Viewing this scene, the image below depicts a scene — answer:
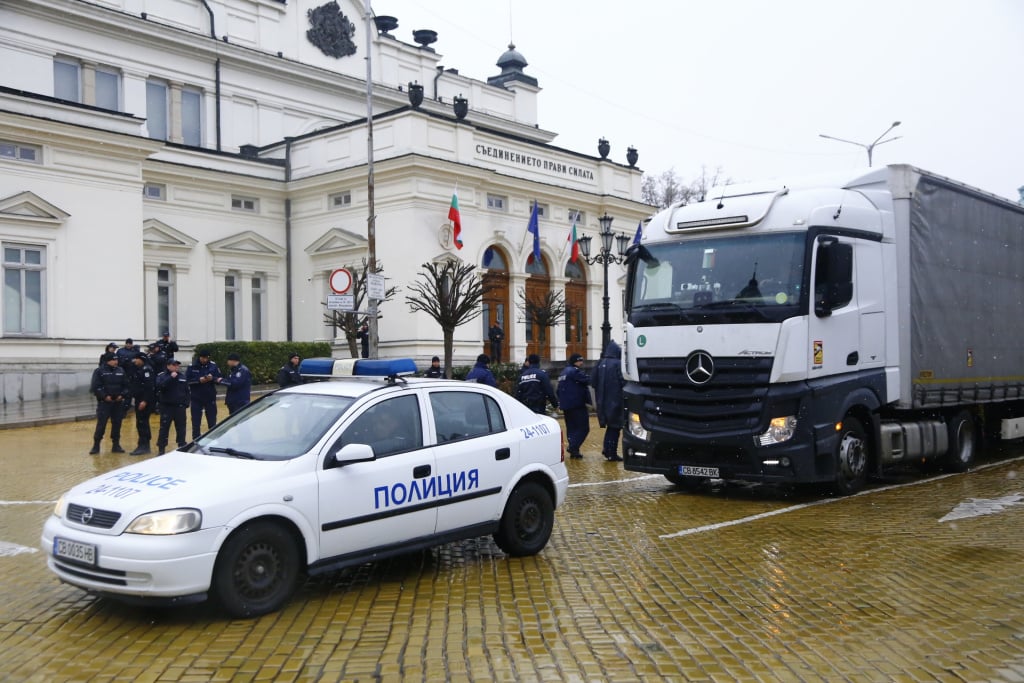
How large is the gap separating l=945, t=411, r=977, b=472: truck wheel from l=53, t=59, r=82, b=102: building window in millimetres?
28332

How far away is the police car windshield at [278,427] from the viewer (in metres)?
6.74

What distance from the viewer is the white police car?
19.1 feet

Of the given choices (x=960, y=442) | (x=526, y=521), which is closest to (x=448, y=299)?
(x=960, y=442)

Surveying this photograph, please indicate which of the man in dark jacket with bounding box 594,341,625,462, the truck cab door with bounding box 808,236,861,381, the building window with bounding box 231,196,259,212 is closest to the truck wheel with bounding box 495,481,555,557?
the truck cab door with bounding box 808,236,861,381

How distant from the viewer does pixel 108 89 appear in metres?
31.2

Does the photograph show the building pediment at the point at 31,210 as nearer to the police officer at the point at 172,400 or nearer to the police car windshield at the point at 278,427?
the police officer at the point at 172,400

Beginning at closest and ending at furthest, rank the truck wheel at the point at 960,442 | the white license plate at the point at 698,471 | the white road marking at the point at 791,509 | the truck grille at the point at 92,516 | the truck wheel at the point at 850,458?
the truck grille at the point at 92,516
the white road marking at the point at 791,509
the white license plate at the point at 698,471
the truck wheel at the point at 850,458
the truck wheel at the point at 960,442

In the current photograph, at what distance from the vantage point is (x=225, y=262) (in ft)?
101

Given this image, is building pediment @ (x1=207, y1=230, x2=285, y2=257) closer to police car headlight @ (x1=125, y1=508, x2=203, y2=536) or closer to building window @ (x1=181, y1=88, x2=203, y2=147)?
building window @ (x1=181, y1=88, x2=203, y2=147)

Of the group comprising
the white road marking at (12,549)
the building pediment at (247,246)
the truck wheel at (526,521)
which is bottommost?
the white road marking at (12,549)

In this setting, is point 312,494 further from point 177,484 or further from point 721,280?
point 721,280

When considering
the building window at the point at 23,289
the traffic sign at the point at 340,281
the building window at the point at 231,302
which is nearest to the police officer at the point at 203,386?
the traffic sign at the point at 340,281

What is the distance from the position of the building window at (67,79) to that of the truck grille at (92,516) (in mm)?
27949

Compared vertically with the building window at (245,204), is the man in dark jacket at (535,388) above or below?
below
